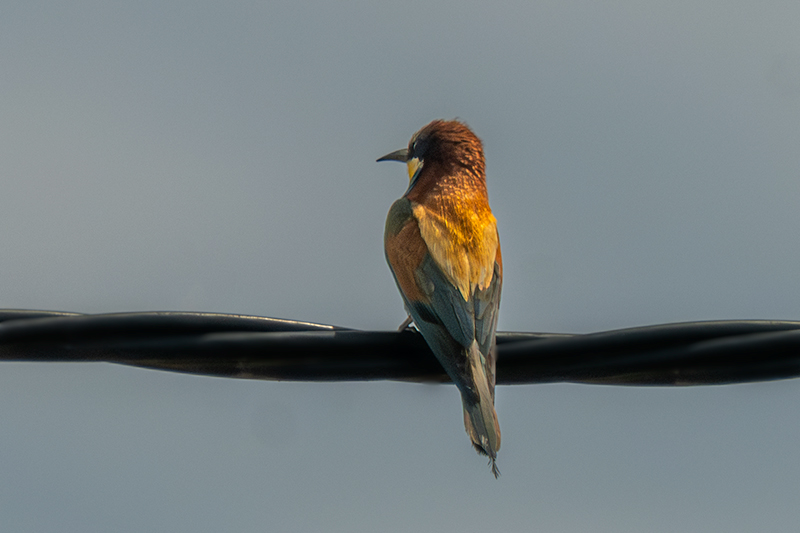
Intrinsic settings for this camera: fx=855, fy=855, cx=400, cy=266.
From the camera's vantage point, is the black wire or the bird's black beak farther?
the bird's black beak

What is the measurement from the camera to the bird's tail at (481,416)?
13.8 ft

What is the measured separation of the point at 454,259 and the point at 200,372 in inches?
91.3

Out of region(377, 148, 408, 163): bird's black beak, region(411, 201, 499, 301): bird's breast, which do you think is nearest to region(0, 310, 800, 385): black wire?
region(411, 201, 499, 301): bird's breast

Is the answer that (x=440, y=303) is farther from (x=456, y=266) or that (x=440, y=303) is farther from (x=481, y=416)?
(x=481, y=416)

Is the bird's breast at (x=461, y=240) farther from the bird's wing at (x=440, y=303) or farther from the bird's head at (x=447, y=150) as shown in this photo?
the bird's head at (x=447, y=150)

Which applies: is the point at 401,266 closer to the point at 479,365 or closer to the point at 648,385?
the point at 479,365

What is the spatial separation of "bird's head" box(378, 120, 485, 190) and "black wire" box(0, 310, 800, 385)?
11.7ft

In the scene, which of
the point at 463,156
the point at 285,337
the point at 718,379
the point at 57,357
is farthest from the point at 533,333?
the point at 463,156

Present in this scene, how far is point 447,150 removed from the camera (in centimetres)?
712

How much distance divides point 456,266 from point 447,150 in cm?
210

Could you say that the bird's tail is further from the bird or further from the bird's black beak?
the bird's black beak

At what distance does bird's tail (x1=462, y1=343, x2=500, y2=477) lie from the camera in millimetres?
4207

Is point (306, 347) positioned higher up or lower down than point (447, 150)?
lower down

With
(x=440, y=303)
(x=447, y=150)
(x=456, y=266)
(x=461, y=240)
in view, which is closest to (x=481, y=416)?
(x=440, y=303)
